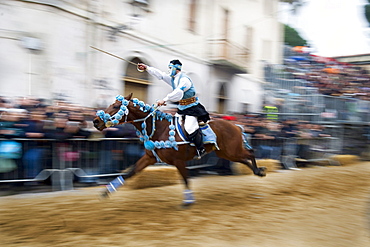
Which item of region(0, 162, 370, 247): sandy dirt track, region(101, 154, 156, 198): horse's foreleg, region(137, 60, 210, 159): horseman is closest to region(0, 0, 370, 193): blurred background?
region(0, 162, 370, 247): sandy dirt track

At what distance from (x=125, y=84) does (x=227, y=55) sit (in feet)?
20.0

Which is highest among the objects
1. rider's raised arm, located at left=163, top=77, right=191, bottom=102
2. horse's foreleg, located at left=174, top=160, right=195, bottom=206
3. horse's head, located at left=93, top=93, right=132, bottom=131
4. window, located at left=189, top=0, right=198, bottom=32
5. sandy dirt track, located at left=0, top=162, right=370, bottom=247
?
window, located at left=189, top=0, right=198, bottom=32

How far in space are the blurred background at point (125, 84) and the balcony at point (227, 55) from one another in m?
0.05

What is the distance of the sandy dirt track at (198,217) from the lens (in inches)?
179

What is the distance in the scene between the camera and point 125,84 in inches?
449

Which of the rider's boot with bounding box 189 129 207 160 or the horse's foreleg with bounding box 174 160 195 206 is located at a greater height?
the rider's boot with bounding box 189 129 207 160

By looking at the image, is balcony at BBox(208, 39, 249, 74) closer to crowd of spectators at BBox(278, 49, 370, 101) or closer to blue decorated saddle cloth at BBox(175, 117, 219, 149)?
crowd of spectators at BBox(278, 49, 370, 101)

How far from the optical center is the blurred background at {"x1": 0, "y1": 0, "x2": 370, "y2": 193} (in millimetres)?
6914

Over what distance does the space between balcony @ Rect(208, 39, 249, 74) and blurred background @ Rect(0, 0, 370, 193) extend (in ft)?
0.15

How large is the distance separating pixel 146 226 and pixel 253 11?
15.1 meters

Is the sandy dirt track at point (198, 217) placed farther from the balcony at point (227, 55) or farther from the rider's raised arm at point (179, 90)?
the balcony at point (227, 55)

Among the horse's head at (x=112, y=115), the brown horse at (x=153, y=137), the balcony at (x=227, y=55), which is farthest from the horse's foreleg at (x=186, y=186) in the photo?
the balcony at (x=227, y=55)

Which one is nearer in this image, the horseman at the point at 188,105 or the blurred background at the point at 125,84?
the horseman at the point at 188,105

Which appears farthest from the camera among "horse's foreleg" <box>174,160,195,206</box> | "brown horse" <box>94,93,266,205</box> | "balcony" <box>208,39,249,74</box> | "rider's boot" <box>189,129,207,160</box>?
"balcony" <box>208,39,249,74</box>
